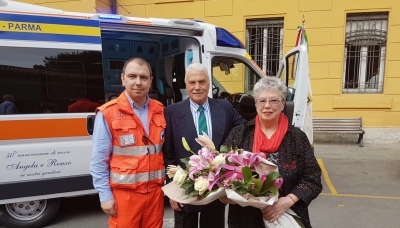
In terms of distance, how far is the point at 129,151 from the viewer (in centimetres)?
190

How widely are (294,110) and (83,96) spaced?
2.77 metres

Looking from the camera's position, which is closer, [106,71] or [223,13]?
[106,71]

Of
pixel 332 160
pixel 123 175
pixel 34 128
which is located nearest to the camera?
pixel 123 175

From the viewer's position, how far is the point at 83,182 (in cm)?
330

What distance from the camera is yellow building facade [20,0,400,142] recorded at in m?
7.69

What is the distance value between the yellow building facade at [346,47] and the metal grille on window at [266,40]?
0.16 metres

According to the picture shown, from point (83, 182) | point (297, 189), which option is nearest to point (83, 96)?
point (83, 182)

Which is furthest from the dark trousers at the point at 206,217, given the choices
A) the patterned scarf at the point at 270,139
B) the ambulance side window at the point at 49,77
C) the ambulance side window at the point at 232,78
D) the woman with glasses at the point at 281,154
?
the ambulance side window at the point at 232,78

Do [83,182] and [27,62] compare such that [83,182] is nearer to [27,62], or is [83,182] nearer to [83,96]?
[83,96]

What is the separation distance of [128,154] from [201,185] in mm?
739

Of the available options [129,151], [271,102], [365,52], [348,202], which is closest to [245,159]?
[271,102]

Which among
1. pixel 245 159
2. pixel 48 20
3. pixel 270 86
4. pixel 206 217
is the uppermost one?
pixel 48 20

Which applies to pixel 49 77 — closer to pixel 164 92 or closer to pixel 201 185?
pixel 164 92

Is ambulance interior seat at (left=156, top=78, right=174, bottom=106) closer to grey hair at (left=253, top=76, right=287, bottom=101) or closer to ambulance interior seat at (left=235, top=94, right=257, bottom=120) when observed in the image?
ambulance interior seat at (left=235, top=94, right=257, bottom=120)
